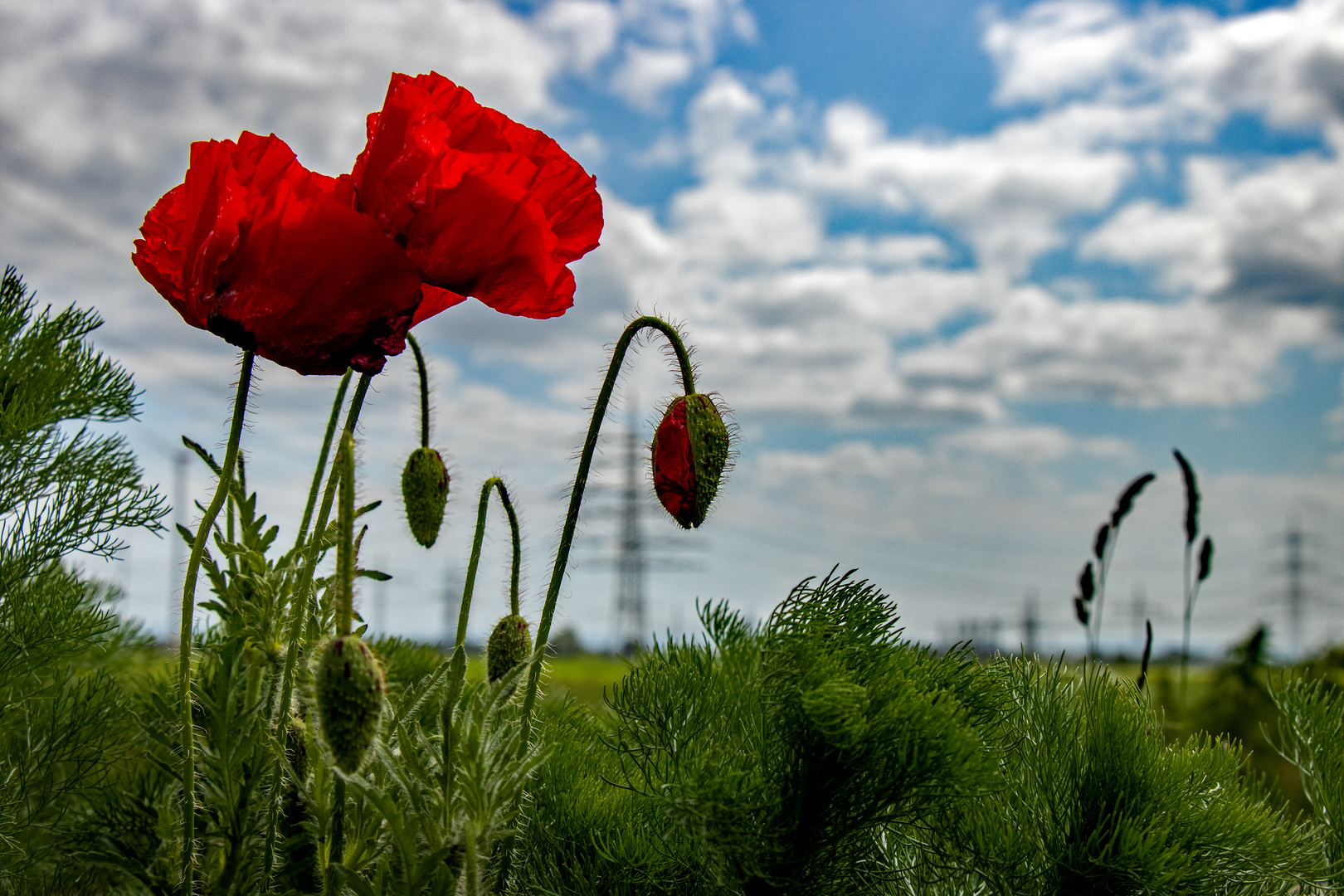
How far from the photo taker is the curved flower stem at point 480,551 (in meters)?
1.07

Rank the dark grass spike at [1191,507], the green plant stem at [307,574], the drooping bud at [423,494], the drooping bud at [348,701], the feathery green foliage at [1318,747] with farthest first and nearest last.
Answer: the dark grass spike at [1191,507] → the feathery green foliage at [1318,747] → the drooping bud at [423,494] → the green plant stem at [307,574] → the drooping bud at [348,701]

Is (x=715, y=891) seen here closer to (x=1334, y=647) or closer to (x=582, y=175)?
(x=582, y=175)

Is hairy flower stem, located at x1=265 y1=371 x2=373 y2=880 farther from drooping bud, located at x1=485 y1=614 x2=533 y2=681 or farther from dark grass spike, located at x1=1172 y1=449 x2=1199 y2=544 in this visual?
dark grass spike, located at x1=1172 y1=449 x2=1199 y2=544

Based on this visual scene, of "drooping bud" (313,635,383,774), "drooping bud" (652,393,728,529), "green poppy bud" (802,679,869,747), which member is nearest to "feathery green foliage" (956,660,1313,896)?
"green poppy bud" (802,679,869,747)

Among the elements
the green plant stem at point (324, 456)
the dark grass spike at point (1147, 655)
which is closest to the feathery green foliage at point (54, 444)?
the green plant stem at point (324, 456)

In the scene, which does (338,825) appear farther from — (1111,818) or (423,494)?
(1111,818)

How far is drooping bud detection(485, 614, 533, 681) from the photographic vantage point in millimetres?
1132

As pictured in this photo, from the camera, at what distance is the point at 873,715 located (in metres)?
1.00

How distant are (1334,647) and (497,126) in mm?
4594

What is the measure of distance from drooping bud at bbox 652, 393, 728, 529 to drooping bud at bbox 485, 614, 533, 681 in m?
0.23

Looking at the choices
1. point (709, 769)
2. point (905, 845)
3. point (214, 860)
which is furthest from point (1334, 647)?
point (214, 860)

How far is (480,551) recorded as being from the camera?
1.16 metres

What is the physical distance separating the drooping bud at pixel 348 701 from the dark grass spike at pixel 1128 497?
60.0 inches

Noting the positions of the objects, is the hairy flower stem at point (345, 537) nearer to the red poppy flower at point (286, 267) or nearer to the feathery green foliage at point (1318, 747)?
the red poppy flower at point (286, 267)
